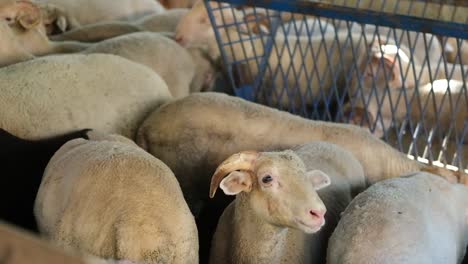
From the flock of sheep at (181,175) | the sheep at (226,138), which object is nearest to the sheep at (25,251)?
the flock of sheep at (181,175)

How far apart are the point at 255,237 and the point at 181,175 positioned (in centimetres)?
65

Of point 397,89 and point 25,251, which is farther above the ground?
point 25,251

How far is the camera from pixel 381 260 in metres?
1.63

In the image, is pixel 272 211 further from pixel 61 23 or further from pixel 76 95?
pixel 61 23

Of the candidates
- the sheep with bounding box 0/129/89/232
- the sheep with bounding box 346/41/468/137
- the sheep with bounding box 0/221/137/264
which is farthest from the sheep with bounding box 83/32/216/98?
the sheep with bounding box 0/221/137/264

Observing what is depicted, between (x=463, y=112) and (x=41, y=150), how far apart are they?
2.00 metres

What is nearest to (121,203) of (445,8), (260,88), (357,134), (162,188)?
(162,188)

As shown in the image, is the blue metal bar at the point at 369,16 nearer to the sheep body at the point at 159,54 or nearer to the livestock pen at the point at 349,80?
the livestock pen at the point at 349,80

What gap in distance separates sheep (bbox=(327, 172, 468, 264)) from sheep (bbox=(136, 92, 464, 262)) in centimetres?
39

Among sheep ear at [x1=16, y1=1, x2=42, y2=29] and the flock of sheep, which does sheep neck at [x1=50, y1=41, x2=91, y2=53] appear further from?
sheep ear at [x1=16, y1=1, x2=42, y2=29]

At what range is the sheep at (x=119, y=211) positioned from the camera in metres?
1.58

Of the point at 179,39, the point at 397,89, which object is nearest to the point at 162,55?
the point at 179,39

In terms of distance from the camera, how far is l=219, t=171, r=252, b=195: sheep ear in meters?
1.69

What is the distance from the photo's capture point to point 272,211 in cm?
170
